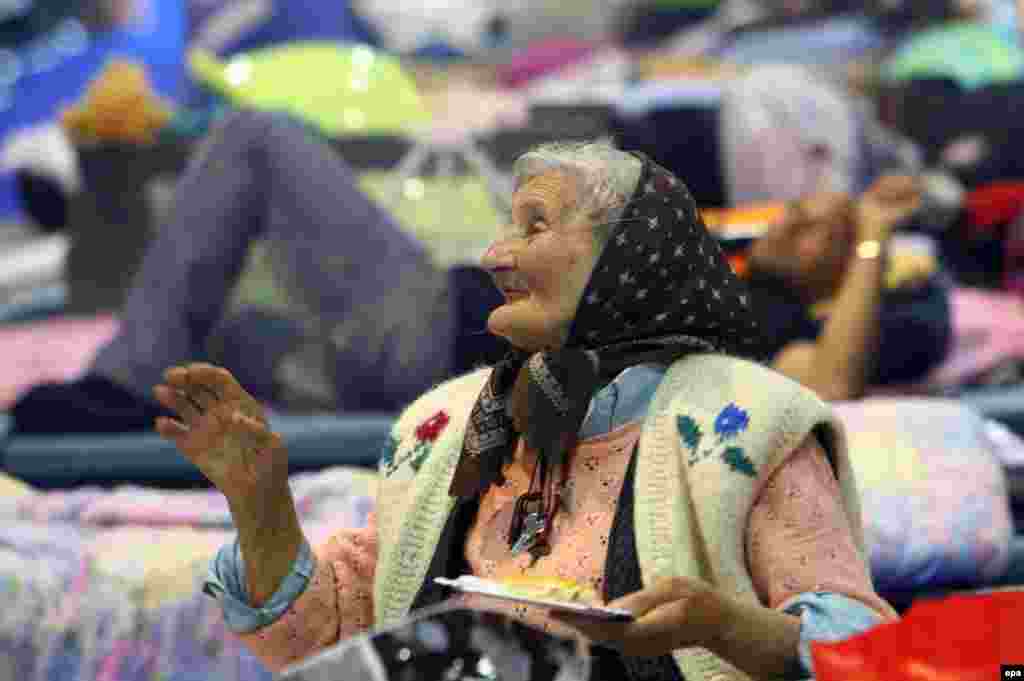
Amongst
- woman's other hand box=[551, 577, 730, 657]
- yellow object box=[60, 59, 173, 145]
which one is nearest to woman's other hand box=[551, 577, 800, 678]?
woman's other hand box=[551, 577, 730, 657]

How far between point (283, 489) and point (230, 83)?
305 cm

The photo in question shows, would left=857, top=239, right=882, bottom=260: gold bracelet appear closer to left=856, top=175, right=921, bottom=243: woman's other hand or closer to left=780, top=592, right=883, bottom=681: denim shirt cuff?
left=856, top=175, right=921, bottom=243: woman's other hand

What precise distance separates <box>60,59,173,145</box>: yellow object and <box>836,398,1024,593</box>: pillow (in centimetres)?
220

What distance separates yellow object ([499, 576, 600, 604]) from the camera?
1488mm

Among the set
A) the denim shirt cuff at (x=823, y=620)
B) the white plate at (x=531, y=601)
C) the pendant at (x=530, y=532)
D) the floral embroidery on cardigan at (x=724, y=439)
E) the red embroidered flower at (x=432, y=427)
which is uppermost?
the floral embroidery on cardigan at (x=724, y=439)

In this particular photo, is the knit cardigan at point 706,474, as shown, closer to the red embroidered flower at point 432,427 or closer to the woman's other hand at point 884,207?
the red embroidered flower at point 432,427

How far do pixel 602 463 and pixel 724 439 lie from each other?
0.11 meters

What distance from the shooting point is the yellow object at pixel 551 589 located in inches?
58.6

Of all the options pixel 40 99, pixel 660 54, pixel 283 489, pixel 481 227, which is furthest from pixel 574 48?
pixel 283 489

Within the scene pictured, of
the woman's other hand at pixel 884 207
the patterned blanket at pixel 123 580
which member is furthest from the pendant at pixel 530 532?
the woman's other hand at pixel 884 207

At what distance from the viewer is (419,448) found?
1774mm

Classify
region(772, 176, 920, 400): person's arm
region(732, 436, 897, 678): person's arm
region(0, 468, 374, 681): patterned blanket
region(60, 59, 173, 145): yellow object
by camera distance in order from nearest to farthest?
1. region(732, 436, 897, 678): person's arm
2. region(0, 468, 374, 681): patterned blanket
3. region(772, 176, 920, 400): person's arm
4. region(60, 59, 173, 145): yellow object

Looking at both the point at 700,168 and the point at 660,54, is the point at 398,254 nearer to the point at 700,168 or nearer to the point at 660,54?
the point at 700,168

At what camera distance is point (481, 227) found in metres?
3.49
